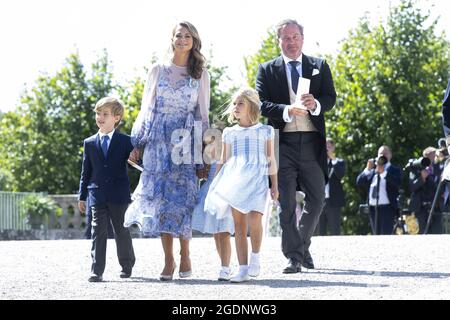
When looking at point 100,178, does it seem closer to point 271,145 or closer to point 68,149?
point 271,145

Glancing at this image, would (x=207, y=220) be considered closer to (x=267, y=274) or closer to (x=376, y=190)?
(x=267, y=274)

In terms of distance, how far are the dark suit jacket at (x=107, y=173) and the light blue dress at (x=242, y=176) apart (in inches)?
34.6

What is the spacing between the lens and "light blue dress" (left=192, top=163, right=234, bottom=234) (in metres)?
11.2

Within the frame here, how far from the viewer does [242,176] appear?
436 inches

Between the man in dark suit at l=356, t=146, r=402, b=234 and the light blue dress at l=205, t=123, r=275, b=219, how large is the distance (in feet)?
37.2

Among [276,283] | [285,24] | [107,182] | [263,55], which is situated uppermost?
[263,55]

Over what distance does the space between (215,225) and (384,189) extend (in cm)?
1178

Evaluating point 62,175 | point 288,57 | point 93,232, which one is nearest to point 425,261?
point 288,57

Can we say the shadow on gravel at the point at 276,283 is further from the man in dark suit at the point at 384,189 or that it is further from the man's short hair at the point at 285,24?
the man in dark suit at the point at 384,189

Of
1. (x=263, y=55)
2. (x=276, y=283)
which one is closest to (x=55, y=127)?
(x=263, y=55)

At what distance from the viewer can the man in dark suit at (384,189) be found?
2244cm

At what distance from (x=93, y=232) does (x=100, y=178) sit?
0.47m

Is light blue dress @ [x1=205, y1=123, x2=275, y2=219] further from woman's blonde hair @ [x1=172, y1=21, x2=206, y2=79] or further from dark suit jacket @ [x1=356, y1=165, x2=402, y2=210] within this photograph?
dark suit jacket @ [x1=356, y1=165, x2=402, y2=210]

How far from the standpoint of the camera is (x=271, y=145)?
36.7 ft
